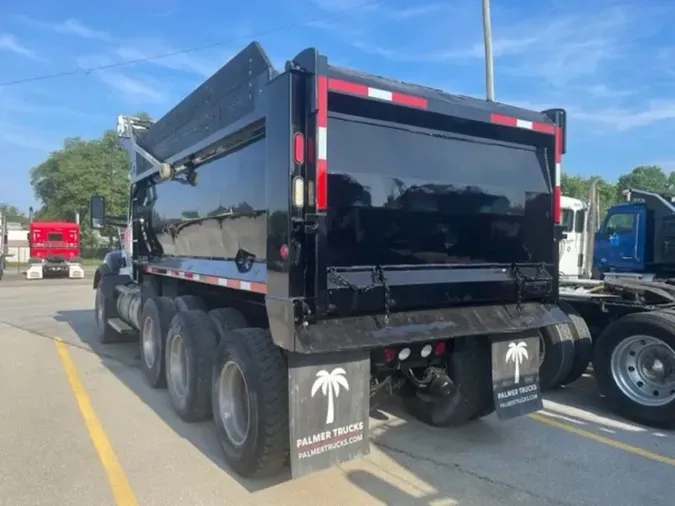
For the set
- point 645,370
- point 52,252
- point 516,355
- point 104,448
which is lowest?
point 104,448

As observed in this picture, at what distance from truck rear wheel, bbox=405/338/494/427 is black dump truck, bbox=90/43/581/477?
0.02 meters

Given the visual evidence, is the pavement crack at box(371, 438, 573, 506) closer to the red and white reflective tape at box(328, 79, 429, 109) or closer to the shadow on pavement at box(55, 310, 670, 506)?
the shadow on pavement at box(55, 310, 670, 506)

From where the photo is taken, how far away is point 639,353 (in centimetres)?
577

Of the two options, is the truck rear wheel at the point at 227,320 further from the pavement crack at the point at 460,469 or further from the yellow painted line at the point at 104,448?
the pavement crack at the point at 460,469

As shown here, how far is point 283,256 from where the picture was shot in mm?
3602

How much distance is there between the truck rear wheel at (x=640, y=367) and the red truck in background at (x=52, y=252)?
1127 inches

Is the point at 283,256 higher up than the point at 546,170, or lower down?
lower down

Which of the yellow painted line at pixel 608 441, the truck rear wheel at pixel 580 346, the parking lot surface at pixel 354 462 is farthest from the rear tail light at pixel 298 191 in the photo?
the truck rear wheel at pixel 580 346

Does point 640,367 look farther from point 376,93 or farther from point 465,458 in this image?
point 376,93

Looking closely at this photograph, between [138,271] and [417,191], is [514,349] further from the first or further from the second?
[138,271]

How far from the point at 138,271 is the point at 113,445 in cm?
381

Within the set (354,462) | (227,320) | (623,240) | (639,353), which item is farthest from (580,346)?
(623,240)

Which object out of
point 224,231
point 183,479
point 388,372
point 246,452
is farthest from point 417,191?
point 183,479

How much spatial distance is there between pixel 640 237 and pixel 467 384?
7.93 m
